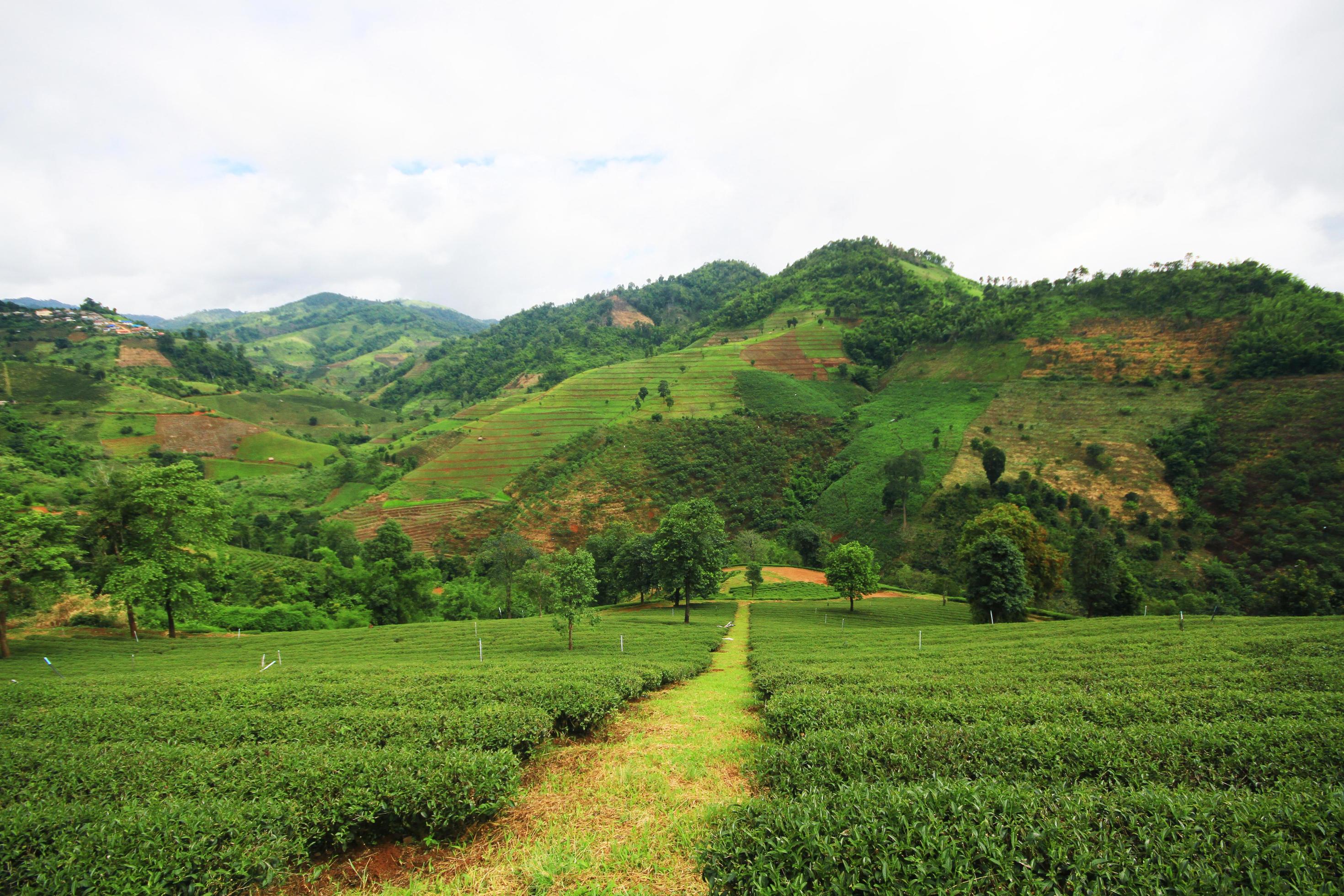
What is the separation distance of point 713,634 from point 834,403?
86.1 m

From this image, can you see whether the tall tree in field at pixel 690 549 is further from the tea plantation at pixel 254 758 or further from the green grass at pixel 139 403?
the green grass at pixel 139 403

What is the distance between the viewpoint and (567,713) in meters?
11.4

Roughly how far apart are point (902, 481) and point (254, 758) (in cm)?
7388

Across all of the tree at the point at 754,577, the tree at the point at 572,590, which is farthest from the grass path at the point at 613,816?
the tree at the point at 754,577

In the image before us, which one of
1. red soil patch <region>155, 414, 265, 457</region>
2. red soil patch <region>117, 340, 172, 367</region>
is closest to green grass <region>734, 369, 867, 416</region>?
red soil patch <region>155, 414, 265, 457</region>

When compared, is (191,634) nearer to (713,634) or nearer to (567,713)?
(713,634)

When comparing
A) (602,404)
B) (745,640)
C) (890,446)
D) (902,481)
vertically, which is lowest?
(745,640)

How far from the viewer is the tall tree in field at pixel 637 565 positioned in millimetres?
51625

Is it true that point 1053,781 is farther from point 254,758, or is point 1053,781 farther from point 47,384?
point 47,384

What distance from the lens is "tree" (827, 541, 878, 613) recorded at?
42688mm

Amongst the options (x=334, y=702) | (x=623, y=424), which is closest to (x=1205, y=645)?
(x=334, y=702)

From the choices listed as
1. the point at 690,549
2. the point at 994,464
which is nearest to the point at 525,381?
the point at 994,464

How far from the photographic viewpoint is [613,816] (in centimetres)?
812

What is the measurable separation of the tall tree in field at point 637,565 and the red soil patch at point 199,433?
113 meters
